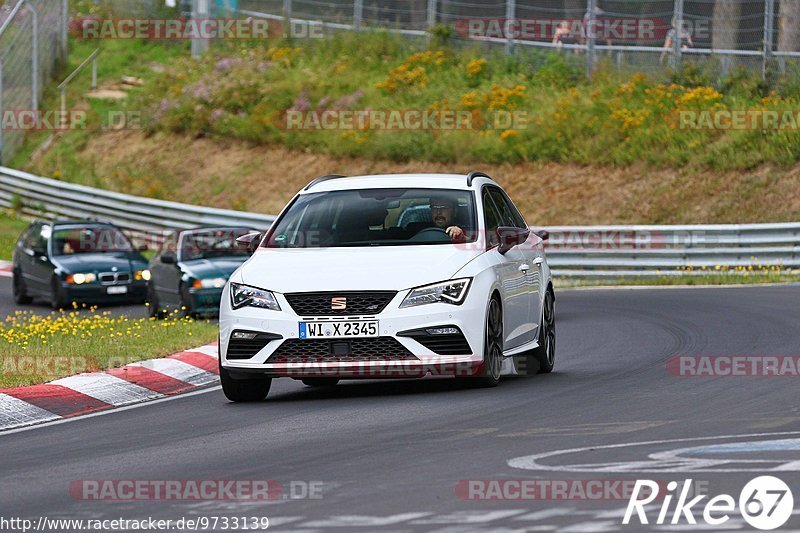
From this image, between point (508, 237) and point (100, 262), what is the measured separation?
580 inches

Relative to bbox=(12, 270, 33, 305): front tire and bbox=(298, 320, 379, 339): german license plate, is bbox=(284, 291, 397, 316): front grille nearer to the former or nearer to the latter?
bbox=(298, 320, 379, 339): german license plate

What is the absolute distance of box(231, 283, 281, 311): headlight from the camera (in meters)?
11.8

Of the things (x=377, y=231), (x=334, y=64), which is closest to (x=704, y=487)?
(x=377, y=231)

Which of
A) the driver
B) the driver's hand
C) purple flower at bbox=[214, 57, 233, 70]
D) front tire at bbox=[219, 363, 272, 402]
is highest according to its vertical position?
purple flower at bbox=[214, 57, 233, 70]

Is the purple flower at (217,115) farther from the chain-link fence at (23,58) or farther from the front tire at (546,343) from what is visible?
the front tire at (546,343)

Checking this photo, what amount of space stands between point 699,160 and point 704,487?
27583 mm

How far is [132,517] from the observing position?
7.39 m

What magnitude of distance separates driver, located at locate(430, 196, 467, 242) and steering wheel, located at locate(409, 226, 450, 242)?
1.8 inches

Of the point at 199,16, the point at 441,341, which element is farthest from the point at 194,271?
the point at 199,16

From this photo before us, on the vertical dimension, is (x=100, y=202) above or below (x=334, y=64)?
below

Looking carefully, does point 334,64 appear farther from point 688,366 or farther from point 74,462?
point 74,462

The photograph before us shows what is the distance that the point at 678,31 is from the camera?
36.3 metres

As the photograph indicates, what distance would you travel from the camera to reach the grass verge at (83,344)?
1381 centimetres

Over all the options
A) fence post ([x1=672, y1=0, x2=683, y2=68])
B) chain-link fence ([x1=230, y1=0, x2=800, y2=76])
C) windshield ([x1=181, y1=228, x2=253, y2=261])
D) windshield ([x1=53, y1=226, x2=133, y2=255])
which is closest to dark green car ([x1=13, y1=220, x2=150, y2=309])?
windshield ([x1=53, y1=226, x2=133, y2=255])
